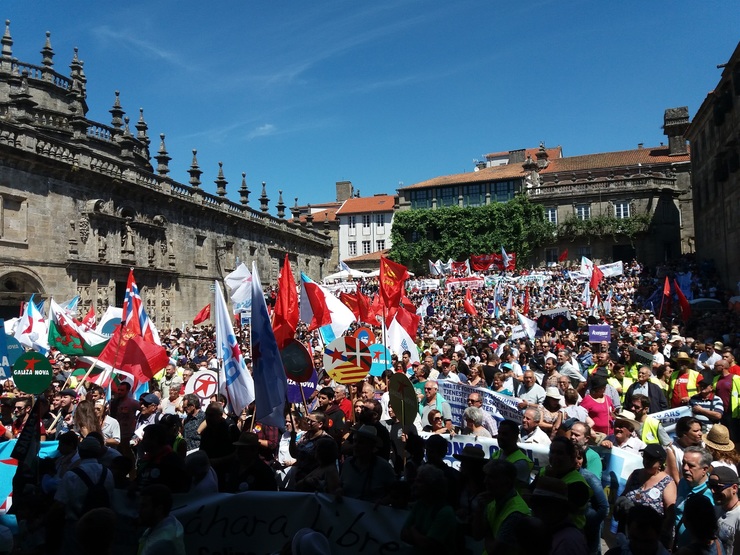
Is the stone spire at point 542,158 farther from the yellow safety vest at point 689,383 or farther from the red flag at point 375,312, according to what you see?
the yellow safety vest at point 689,383

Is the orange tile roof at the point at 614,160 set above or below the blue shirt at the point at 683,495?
above

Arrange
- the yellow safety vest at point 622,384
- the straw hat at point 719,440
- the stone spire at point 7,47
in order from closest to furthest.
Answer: the straw hat at point 719,440
the yellow safety vest at point 622,384
the stone spire at point 7,47

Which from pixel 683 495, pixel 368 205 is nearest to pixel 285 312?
pixel 683 495

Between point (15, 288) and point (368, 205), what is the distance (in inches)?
1937

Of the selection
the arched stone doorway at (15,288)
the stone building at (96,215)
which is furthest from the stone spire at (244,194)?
the arched stone doorway at (15,288)

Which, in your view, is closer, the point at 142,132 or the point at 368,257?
the point at 142,132

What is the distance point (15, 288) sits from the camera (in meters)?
23.9

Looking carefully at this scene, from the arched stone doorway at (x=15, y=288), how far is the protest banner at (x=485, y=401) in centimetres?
1926

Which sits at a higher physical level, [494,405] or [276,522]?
[494,405]

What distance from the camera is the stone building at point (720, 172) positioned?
26094 mm

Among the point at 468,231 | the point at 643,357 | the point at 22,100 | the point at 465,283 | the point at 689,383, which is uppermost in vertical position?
the point at 22,100

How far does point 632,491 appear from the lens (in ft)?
17.3

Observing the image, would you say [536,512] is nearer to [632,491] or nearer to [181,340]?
[632,491]

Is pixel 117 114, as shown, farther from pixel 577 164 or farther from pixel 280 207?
pixel 577 164
